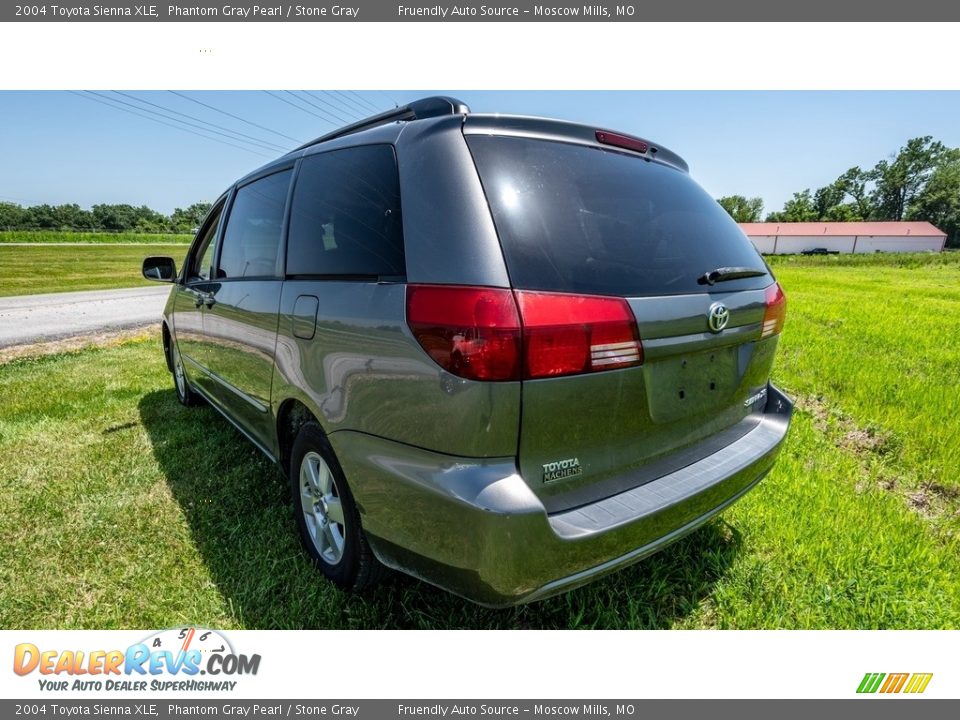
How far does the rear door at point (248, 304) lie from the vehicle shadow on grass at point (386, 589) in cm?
A: 50

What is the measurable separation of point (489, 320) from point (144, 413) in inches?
172

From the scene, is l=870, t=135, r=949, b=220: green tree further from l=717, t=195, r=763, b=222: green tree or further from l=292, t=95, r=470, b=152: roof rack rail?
l=292, t=95, r=470, b=152: roof rack rail

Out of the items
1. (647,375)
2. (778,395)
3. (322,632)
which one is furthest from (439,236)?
(778,395)

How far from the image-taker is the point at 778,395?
7.65ft

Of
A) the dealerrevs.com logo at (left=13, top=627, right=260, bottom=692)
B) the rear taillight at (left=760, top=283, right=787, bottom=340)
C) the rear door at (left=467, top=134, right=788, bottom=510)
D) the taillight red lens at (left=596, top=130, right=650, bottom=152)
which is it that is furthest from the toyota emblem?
the dealerrevs.com logo at (left=13, top=627, right=260, bottom=692)

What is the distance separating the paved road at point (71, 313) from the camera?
335 inches

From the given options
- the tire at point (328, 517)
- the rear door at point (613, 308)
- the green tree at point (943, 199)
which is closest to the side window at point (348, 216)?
the rear door at point (613, 308)

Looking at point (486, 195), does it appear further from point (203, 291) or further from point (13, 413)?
point (13, 413)

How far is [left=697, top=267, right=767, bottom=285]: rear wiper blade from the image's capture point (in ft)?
5.78

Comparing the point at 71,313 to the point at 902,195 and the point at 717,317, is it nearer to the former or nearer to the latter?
the point at 717,317

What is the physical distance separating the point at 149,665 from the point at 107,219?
94.2m

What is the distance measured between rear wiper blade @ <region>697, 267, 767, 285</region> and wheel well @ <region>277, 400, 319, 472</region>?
5.62 ft

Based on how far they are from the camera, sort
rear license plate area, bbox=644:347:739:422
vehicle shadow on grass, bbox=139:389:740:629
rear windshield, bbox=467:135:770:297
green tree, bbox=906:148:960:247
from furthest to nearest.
Answer: green tree, bbox=906:148:960:247
vehicle shadow on grass, bbox=139:389:740:629
rear license plate area, bbox=644:347:739:422
rear windshield, bbox=467:135:770:297

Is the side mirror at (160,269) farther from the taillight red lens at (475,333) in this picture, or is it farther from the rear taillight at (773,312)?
the rear taillight at (773,312)
